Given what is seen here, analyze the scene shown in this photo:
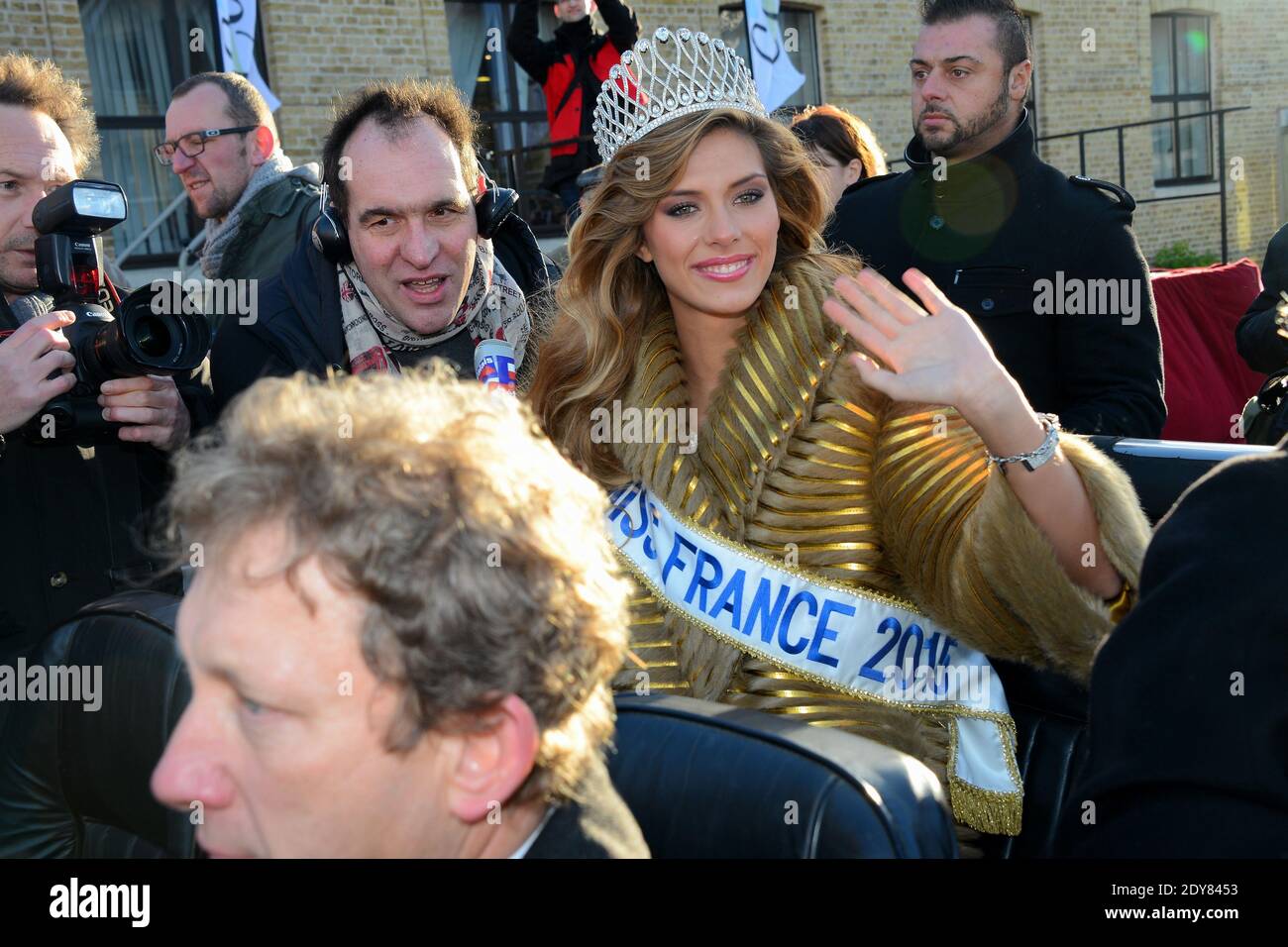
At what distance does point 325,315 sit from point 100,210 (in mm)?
579

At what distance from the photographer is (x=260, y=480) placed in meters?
1.24

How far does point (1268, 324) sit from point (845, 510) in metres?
2.80

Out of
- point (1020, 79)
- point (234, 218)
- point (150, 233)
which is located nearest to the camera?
point (1020, 79)

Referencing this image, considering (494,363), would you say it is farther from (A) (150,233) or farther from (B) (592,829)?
(A) (150,233)


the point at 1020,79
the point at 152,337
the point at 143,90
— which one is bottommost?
the point at 152,337

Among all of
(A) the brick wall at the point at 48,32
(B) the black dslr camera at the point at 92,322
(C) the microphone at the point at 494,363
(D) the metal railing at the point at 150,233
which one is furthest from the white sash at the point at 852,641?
(A) the brick wall at the point at 48,32

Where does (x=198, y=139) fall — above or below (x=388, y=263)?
above

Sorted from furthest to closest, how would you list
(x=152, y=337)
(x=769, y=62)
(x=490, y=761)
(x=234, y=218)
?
(x=769, y=62), (x=234, y=218), (x=152, y=337), (x=490, y=761)

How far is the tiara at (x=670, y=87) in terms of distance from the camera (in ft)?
8.77

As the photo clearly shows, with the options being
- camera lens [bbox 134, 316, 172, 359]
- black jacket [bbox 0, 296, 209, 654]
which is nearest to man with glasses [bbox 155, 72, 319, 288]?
black jacket [bbox 0, 296, 209, 654]

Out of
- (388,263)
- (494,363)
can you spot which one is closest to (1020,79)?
(388,263)

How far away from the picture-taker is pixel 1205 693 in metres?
1.10

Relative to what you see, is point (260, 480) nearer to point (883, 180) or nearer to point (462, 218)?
point (462, 218)

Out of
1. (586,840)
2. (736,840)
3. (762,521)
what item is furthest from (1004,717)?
(586,840)
